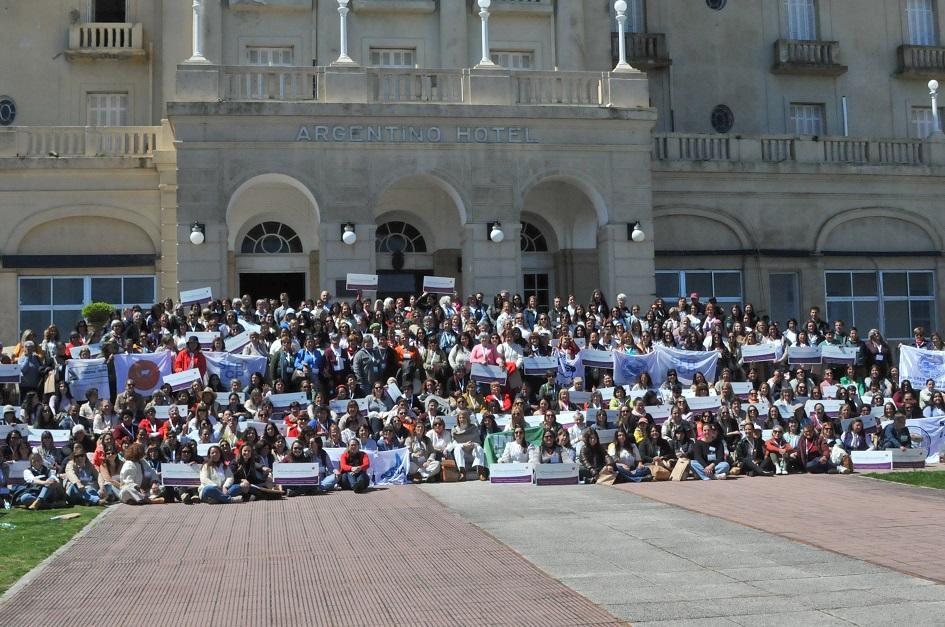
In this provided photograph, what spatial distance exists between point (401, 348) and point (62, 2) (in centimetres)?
1791

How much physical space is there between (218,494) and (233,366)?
443cm

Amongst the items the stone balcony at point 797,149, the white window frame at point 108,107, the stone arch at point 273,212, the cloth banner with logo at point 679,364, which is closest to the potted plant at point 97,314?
the stone arch at point 273,212

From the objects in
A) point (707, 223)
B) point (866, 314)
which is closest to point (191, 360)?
point (707, 223)

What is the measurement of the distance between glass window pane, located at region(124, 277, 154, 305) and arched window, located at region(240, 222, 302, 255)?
297cm

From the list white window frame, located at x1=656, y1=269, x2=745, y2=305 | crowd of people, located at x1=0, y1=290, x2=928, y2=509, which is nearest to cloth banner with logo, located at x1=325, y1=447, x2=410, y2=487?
crowd of people, located at x1=0, y1=290, x2=928, y2=509

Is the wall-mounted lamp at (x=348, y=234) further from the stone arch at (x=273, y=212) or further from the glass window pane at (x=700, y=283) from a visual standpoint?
the glass window pane at (x=700, y=283)

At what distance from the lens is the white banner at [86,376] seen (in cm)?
2055

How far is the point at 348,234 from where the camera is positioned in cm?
2608

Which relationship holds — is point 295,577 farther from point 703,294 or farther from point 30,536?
point 703,294

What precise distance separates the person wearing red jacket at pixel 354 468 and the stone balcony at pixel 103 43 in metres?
18.5

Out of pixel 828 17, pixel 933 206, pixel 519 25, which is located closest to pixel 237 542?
pixel 519 25

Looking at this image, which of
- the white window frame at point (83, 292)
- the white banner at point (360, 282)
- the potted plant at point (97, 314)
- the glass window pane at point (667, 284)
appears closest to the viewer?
the white banner at point (360, 282)

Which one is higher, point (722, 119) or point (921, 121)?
point (921, 121)

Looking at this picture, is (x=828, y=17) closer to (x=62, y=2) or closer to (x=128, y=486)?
(x=62, y=2)
